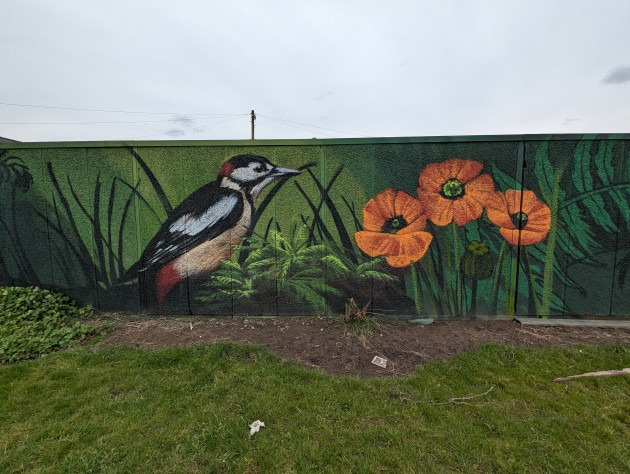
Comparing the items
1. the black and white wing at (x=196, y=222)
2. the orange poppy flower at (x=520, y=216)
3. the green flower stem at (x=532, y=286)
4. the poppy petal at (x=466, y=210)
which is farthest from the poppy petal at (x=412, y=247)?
the black and white wing at (x=196, y=222)

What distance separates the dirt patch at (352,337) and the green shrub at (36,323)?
1.61ft

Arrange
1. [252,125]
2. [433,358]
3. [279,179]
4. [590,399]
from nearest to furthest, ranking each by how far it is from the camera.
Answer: [590,399], [433,358], [279,179], [252,125]

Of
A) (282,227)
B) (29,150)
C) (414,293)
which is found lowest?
(414,293)

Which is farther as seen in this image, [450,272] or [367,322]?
[450,272]

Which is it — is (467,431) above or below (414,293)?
below

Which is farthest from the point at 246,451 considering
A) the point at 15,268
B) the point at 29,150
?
the point at 29,150

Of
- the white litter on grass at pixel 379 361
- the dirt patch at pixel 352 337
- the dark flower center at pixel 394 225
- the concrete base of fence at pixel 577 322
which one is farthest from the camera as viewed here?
the dark flower center at pixel 394 225

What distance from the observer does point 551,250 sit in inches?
145

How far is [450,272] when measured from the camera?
12.3 feet

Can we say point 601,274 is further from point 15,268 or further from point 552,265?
point 15,268

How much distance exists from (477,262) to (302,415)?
316cm

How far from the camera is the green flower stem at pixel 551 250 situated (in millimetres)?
3625

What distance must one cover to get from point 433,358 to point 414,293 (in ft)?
3.51

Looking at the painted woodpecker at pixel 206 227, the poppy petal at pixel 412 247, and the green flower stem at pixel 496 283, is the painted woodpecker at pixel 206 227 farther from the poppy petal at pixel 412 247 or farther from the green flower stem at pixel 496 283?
the green flower stem at pixel 496 283
